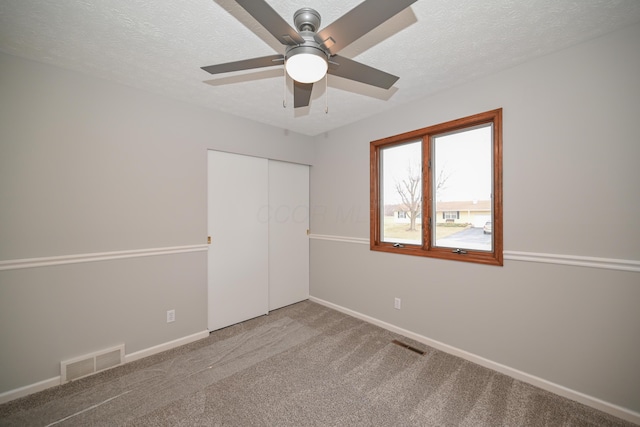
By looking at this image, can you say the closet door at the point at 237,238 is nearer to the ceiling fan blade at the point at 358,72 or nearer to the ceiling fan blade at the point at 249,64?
the ceiling fan blade at the point at 249,64

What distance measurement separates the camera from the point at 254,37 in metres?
1.74

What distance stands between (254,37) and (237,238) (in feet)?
7.33

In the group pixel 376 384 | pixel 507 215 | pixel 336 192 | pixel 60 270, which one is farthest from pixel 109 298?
pixel 507 215

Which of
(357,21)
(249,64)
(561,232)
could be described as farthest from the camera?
(561,232)

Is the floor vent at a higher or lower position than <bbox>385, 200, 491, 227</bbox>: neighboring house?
lower

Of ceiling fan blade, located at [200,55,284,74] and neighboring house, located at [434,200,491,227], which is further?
neighboring house, located at [434,200,491,227]

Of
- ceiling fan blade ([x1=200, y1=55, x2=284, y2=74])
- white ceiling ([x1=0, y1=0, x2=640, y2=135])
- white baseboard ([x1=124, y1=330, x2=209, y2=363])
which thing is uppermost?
white ceiling ([x1=0, y1=0, x2=640, y2=135])

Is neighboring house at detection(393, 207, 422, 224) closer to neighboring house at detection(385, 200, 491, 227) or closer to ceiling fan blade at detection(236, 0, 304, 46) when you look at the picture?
neighboring house at detection(385, 200, 491, 227)

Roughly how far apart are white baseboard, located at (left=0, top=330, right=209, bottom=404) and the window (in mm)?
2349

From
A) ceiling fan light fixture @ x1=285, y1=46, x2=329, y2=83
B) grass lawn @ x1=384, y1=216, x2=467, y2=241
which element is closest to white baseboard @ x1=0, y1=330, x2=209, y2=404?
grass lawn @ x1=384, y1=216, x2=467, y2=241

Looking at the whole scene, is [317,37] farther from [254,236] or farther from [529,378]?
[529,378]

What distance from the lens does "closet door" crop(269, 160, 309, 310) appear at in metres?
3.63

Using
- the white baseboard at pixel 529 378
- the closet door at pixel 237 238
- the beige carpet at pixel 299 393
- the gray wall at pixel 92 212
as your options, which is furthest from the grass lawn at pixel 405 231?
the gray wall at pixel 92 212

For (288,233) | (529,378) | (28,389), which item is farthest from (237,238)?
(529,378)
